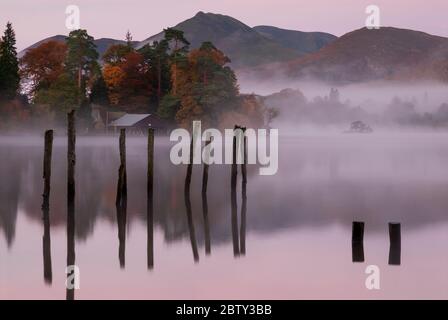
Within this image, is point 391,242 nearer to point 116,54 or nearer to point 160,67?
point 160,67

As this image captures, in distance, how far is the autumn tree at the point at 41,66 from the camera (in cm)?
10619

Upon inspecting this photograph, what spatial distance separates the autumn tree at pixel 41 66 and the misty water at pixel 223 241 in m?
64.3

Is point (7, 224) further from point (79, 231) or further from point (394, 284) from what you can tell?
point (394, 284)

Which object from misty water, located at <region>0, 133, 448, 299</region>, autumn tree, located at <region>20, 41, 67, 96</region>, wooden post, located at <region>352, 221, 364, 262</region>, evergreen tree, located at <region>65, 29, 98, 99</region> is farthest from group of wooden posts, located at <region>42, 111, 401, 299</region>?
autumn tree, located at <region>20, 41, 67, 96</region>

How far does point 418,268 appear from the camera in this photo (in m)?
17.7

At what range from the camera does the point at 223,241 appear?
71.7ft

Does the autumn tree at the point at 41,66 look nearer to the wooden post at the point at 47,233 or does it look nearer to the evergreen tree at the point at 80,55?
the evergreen tree at the point at 80,55

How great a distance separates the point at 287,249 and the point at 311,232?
3575 millimetres

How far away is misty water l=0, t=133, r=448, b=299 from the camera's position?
632 inches

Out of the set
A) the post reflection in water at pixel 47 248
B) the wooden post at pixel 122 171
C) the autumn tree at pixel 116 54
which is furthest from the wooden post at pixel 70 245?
the autumn tree at pixel 116 54

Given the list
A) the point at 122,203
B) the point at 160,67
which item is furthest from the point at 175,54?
the point at 122,203

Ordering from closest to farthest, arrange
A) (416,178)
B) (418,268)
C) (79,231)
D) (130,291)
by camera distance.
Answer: (130,291)
(418,268)
(79,231)
(416,178)
